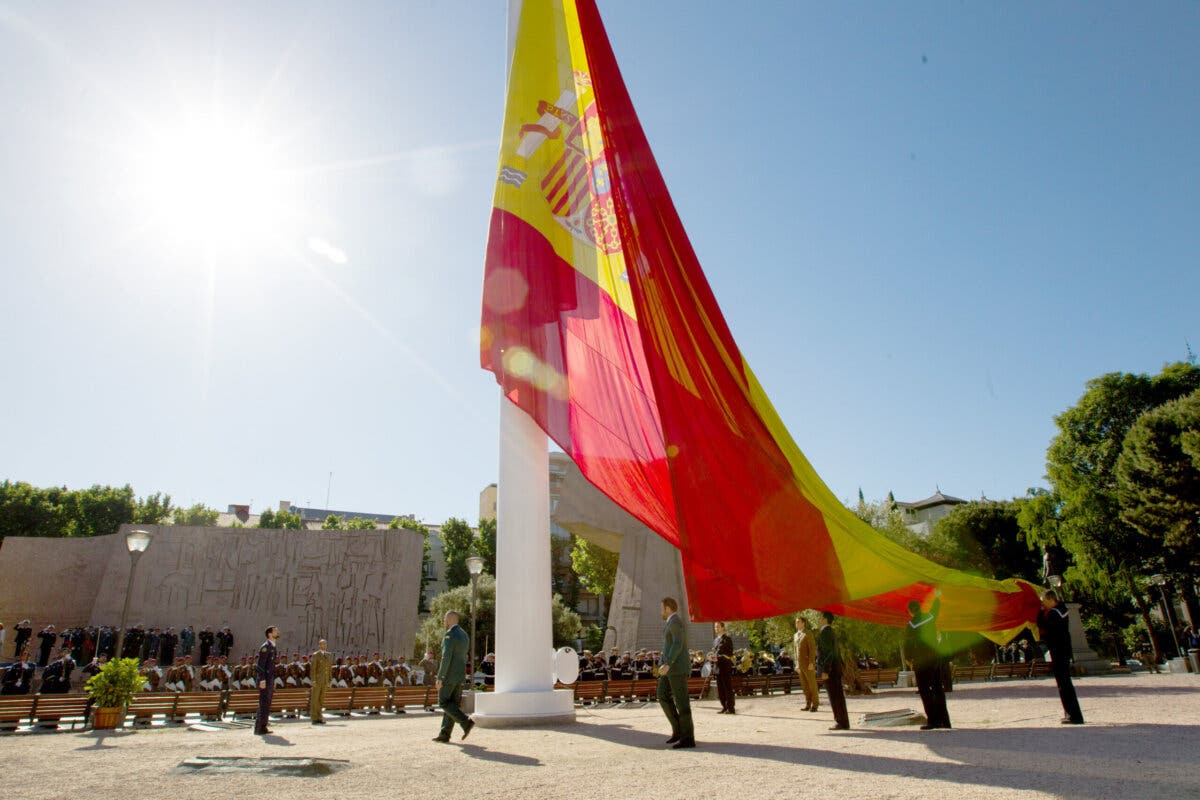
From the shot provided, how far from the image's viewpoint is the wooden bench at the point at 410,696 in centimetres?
1981

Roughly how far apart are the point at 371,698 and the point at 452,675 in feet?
36.6

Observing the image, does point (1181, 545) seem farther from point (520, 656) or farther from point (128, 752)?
point (128, 752)

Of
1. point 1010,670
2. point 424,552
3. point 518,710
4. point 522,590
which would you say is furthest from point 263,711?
point 424,552

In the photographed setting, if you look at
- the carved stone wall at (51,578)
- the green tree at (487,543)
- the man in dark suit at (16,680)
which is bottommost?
the man in dark suit at (16,680)

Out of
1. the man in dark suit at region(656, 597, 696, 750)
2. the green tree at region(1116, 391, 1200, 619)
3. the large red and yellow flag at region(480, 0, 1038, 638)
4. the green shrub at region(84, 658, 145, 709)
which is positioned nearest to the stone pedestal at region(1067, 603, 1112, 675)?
the green tree at region(1116, 391, 1200, 619)

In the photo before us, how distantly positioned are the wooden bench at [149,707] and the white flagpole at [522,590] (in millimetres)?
8538

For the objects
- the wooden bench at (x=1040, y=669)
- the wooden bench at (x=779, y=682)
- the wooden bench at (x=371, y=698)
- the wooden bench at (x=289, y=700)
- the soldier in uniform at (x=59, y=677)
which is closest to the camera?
the wooden bench at (x=289, y=700)

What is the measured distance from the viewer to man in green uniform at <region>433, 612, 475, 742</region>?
376 inches

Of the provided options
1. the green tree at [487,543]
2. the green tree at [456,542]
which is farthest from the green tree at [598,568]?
the green tree at [456,542]

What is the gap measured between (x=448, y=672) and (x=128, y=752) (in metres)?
4.26

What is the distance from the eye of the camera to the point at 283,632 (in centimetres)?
3438

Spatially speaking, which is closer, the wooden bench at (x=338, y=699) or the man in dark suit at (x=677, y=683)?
the man in dark suit at (x=677, y=683)

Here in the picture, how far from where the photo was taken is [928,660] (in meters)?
9.53

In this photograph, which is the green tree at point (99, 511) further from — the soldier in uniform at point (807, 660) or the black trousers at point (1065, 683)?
the black trousers at point (1065, 683)
